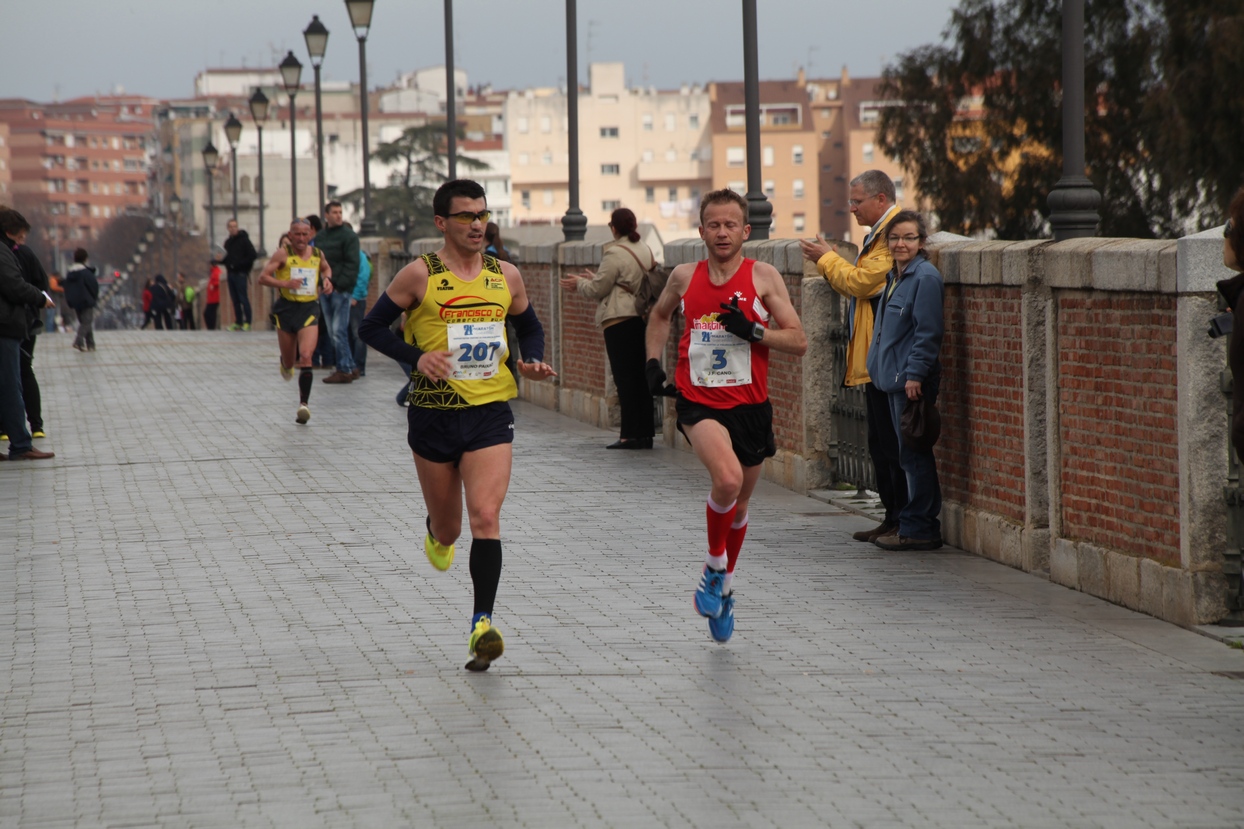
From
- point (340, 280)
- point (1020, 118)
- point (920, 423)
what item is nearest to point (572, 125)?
point (340, 280)

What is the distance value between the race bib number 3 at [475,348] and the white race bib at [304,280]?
11009 mm

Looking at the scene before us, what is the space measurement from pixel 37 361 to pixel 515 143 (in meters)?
126

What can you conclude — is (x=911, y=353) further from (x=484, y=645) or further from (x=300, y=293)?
(x=300, y=293)

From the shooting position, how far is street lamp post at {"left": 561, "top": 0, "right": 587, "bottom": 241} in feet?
67.2

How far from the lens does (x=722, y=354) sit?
7.96m

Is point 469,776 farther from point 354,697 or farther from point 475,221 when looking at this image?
point 475,221

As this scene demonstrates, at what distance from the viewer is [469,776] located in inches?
224

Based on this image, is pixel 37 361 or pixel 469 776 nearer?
pixel 469 776

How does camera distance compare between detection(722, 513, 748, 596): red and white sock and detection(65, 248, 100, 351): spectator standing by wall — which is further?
detection(65, 248, 100, 351): spectator standing by wall

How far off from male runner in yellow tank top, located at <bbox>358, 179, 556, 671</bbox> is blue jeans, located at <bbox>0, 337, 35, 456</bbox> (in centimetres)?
781

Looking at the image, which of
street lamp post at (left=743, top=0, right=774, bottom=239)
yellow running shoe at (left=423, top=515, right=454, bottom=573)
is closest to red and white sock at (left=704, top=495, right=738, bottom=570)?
yellow running shoe at (left=423, top=515, right=454, bottom=573)

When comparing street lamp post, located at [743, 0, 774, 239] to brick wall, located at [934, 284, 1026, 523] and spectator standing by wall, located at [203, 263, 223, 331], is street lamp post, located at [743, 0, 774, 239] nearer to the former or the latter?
brick wall, located at [934, 284, 1026, 523]

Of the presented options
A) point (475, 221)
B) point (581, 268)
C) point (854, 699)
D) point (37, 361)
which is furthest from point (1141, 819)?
point (37, 361)

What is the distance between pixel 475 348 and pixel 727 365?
109 cm
